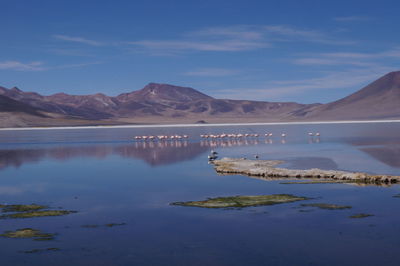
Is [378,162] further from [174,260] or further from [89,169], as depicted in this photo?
[174,260]

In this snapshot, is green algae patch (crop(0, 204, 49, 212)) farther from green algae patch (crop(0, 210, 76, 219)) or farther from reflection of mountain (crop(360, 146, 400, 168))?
reflection of mountain (crop(360, 146, 400, 168))

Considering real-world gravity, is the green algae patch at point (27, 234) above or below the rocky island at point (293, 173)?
below

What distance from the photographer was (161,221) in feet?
63.4

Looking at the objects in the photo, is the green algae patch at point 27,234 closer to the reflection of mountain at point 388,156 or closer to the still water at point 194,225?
the still water at point 194,225

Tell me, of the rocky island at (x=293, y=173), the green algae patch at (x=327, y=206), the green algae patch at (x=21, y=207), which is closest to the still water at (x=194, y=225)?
the green algae patch at (x=327, y=206)

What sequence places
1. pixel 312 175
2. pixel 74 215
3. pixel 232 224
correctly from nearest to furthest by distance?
pixel 232 224 → pixel 74 215 → pixel 312 175

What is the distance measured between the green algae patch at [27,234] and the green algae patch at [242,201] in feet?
20.5

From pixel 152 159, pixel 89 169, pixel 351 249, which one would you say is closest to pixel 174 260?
pixel 351 249

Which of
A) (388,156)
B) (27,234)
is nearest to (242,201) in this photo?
(27,234)

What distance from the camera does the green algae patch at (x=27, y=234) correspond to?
17.4m

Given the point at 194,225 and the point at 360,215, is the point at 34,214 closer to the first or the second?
the point at 194,225

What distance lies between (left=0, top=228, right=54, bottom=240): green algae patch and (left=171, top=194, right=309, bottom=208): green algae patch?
6236 mm

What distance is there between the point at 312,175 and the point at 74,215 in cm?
1328

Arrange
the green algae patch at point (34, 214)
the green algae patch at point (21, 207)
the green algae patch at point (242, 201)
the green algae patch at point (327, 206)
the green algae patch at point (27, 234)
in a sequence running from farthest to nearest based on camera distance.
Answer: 1. the green algae patch at point (242, 201)
2. the green algae patch at point (21, 207)
3. the green algae patch at point (327, 206)
4. the green algae patch at point (34, 214)
5. the green algae patch at point (27, 234)
